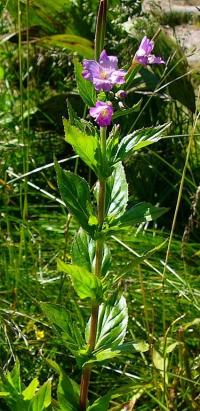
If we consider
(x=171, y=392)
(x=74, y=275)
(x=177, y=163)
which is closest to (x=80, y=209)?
(x=74, y=275)

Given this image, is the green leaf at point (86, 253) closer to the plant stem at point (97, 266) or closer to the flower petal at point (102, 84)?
the plant stem at point (97, 266)

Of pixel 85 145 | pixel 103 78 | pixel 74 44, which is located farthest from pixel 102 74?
pixel 74 44

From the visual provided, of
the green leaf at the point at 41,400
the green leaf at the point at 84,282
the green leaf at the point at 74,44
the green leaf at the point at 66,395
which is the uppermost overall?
the green leaf at the point at 74,44

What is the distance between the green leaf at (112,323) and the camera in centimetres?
122

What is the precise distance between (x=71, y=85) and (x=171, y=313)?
1.07 metres

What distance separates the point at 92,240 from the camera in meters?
1.25

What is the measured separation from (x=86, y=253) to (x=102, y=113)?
325mm

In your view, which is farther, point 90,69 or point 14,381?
point 14,381

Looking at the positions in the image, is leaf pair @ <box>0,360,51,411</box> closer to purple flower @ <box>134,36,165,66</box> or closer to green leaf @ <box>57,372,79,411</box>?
green leaf @ <box>57,372,79,411</box>

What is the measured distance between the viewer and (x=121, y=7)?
229 cm

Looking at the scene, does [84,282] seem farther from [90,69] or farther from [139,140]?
[90,69]

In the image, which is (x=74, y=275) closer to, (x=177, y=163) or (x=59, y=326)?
(x=59, y=326)

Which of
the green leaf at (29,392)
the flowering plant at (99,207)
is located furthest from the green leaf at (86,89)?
the green leaf at (29,392)

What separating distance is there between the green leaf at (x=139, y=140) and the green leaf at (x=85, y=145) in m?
0.03
